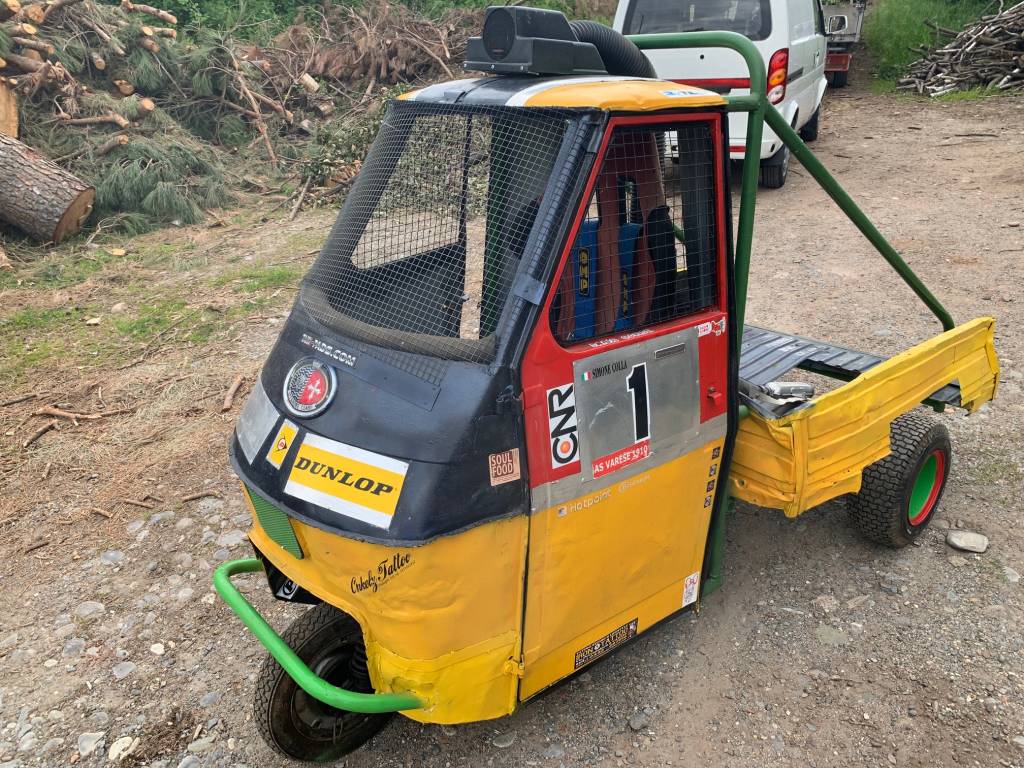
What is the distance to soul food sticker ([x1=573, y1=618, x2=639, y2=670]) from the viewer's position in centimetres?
282

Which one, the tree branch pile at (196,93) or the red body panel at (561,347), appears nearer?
the red body panel at (561,347)

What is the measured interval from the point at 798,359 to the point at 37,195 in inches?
303

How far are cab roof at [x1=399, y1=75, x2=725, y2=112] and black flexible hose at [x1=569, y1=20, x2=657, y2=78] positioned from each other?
295mm

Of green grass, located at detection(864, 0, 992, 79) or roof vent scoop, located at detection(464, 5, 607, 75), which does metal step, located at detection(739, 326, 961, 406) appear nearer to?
roof vent scoop, located at detection(464, 5, 607, 75)

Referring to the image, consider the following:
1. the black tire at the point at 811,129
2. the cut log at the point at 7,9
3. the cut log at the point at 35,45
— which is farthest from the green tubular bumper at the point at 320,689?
the black tire at the point at 811,129

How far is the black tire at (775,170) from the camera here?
360 inches

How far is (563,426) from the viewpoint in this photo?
2451 millimetres

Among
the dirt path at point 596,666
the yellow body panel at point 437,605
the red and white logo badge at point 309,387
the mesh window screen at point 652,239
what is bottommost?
the dirt path at point 596,666

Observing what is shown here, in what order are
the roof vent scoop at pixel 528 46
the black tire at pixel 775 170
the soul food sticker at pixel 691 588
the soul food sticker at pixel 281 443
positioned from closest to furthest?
the soul food sticker at pixel 281 443, the roof vent scoop at pixel 528 46, the soul food sticker at pixel 691 588, the black tire at pixel 775 170

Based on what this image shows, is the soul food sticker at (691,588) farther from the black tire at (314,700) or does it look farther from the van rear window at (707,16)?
the van rear window at (707,16)

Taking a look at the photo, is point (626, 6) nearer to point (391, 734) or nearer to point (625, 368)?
point (625, 368)

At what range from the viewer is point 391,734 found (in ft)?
9.94

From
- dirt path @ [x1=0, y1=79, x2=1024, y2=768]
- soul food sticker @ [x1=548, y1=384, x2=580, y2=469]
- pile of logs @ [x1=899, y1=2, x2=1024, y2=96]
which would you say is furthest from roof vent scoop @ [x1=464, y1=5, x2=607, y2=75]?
pile of logs @ [x1=899, y1=2, x2=1024, y2=96]

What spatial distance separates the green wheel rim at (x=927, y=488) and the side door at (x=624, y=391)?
1.48 metres
